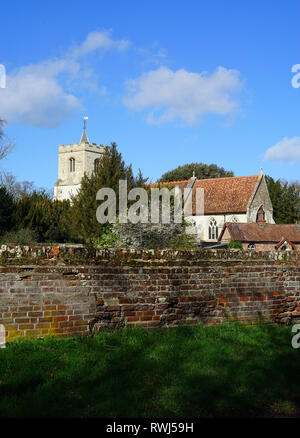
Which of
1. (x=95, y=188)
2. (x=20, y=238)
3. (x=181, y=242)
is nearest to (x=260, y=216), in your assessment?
(x=95, y=188)

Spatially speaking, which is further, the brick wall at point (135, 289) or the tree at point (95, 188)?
the tree at point (95, 188)

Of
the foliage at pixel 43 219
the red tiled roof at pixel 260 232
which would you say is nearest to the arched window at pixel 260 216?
the red tiled roof at pixel 260 232

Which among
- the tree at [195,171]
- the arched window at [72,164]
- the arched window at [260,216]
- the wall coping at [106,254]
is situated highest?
the arched window at [72,164]

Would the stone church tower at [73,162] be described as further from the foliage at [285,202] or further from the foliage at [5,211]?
the foliage at [5,211]

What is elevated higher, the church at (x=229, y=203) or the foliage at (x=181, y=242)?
the church at (x=229, y=203)

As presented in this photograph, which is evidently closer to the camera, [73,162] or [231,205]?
[231,205]

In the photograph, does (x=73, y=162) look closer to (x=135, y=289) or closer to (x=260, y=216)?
(x=260, y=216)

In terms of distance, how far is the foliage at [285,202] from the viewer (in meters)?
67.1

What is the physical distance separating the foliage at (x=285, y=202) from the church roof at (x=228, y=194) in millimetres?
10754

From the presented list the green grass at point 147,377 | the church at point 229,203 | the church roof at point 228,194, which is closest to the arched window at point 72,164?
the church at point 229,203

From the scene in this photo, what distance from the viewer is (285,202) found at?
6769 cm

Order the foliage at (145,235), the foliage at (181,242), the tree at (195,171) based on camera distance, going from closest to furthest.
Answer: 1. the foliage at (181,242)
2. the foliage at (145,235)
3. the tree at (195,171)

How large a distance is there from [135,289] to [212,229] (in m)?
51.4

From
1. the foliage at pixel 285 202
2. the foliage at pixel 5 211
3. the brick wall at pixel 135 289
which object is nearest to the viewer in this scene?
the brick wall at pixel 135 289
